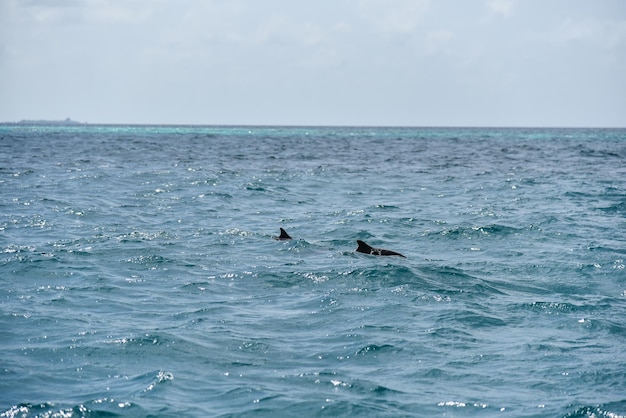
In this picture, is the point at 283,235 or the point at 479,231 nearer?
the point at 283,235

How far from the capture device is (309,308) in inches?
527

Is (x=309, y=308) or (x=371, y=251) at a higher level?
(x=371, y=251)

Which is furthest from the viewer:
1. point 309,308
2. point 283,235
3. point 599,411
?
point 283,235

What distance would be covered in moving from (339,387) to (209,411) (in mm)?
1684

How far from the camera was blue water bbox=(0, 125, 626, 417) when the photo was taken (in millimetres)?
9383

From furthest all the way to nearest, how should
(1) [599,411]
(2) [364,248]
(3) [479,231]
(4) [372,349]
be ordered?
(3) [479,231] → (2) [364,248] → (4) [372,349] → (1) [599,411]

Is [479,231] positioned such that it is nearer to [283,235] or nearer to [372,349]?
[283,235]

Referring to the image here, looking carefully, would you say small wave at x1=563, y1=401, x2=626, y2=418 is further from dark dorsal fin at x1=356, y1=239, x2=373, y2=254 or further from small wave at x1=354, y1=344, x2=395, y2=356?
dark dorsal fin at x1=356, y1=239, x2=373, y2=254

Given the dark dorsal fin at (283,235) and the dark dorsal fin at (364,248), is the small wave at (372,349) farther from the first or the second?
the dark dorsal fin at (283,235)

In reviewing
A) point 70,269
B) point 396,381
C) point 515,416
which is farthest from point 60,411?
point 70,269

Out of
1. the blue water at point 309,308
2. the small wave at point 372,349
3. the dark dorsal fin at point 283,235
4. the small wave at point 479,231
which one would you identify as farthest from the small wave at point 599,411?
the small wave at point 479,231

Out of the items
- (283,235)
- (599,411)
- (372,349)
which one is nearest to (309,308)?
(372,349)

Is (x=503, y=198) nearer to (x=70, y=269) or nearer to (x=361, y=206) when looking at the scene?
(x=361, y=206)

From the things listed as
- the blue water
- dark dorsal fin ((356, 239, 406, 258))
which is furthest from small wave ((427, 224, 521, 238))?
dark dorsal fin ((356, 239, 406, 258))
